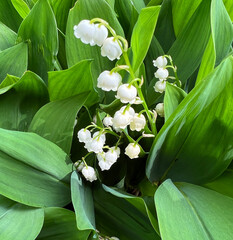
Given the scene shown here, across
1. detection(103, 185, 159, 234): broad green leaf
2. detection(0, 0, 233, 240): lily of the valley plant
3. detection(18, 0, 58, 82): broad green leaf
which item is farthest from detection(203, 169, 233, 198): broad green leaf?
detection(18, 0, 58, 82): broad green leaf

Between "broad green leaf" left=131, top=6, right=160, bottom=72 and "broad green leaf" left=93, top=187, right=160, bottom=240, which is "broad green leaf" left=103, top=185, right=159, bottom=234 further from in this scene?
"broad green leaf" left=131, top=6, right=160, bottom=72

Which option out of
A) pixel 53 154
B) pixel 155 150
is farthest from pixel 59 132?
pixel 155 150

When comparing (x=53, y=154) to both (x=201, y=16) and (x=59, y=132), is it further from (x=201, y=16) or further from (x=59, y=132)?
(x=201, y=16)

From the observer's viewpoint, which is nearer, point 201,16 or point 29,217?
point 29,217

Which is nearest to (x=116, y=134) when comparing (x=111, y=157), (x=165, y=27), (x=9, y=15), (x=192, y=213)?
(x=111, y=157)

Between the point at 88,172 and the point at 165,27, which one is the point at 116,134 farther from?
the point at 165,27

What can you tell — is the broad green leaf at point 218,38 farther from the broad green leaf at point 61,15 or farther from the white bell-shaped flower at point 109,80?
the broad green leaf at point 61,15

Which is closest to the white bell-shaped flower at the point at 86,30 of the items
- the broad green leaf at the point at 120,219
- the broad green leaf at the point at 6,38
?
the broad green leaf at the point at 120,219

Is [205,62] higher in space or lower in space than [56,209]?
higher
